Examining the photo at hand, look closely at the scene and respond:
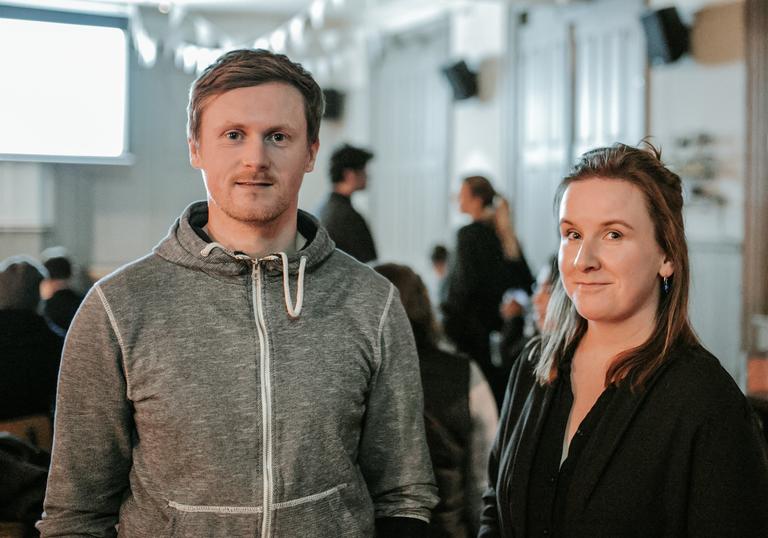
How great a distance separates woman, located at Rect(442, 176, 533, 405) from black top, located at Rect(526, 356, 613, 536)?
2.83 m

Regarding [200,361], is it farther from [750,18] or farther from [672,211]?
[750,18]

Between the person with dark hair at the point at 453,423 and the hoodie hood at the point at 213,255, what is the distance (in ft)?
3.17

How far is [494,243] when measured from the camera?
458cm

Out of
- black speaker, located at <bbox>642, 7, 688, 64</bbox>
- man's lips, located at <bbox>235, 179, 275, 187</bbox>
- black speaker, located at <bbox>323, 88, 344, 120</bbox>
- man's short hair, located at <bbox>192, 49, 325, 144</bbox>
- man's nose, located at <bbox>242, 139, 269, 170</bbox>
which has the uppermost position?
black speaker, located at <bbox>323, 88, 344, 120</bbox>

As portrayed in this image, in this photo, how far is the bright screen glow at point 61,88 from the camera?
8.40m

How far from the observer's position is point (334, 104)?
9930mm

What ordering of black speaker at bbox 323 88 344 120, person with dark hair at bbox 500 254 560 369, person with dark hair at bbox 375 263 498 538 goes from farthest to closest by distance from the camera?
black speaker at bbox 323 88 344 120
person with dark hair at bbox 500 254 560 369
person with dark hair at bbox 375 263 498 538

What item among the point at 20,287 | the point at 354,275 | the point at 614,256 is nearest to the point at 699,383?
the point at 614,256

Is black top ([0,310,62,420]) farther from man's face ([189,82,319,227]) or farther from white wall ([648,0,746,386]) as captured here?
white wall ([648,0,746,386])

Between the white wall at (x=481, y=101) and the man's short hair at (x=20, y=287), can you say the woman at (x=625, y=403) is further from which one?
the white wall at (x=481, y=101)

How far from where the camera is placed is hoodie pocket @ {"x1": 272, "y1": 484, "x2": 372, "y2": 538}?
1.36 m

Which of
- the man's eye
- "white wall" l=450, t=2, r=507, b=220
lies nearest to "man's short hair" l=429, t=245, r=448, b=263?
"white wall" l=450, t=2, r=507, b=220

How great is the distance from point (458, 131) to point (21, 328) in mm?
5776

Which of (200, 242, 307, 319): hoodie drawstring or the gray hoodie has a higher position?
(200, 242, 307, 319): hoodie drawstring
